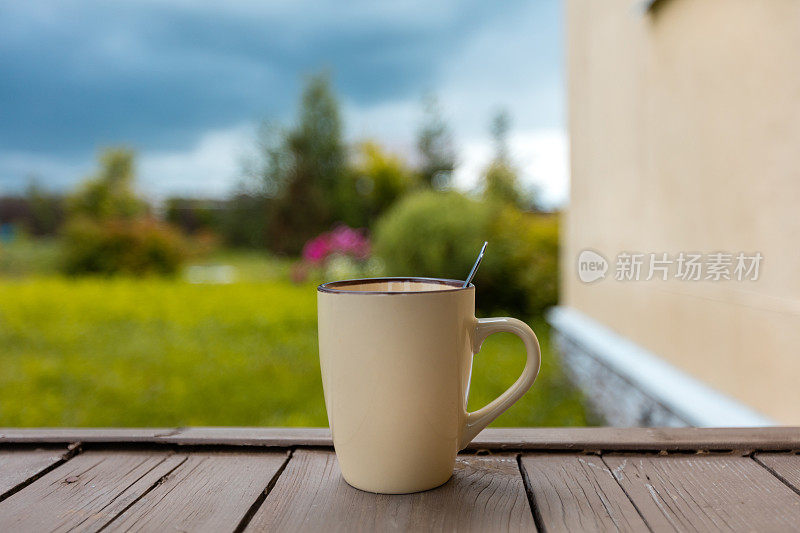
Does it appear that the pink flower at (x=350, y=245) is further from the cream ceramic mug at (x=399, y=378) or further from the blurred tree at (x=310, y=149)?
the cream ceramic mug at (x=399, y=378)

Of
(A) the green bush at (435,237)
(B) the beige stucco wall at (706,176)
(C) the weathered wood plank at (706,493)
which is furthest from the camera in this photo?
(A) the green bush at (435,237)

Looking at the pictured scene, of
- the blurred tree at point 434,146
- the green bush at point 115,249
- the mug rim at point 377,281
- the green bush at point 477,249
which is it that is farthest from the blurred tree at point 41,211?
the mug rim at point 377,281

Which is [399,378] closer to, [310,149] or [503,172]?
[503,172]

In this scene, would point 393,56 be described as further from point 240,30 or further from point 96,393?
point 96,393

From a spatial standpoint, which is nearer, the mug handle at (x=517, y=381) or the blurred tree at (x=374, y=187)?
the mug handle at (x=517, y=381)

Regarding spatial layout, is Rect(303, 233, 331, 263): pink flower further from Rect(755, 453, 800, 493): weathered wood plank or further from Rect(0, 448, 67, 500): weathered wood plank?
Rect(755, 453, 800, 493): weathered wood plank

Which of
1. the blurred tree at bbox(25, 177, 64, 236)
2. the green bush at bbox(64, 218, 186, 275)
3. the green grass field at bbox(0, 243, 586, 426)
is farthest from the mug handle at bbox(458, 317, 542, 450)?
the blurred tree at bbox(25, 177, 64, 236)

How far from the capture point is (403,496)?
1.81 ft

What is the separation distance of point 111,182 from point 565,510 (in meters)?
14.8

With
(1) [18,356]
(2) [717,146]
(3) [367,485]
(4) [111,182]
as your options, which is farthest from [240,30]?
(3) [367,485]

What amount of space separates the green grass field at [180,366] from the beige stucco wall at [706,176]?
103cm

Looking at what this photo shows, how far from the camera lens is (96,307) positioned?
586cm

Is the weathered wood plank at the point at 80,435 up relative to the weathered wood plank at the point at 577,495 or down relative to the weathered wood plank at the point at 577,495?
up

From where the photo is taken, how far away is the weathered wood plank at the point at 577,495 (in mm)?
495
